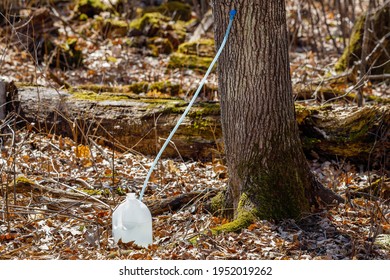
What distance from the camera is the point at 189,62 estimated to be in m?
10.9

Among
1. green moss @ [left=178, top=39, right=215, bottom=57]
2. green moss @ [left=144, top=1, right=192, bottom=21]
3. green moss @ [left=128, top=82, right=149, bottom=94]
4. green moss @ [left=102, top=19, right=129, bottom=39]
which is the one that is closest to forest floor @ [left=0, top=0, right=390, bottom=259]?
green moss @ [left=128, top=82, right=149, bottom=94]

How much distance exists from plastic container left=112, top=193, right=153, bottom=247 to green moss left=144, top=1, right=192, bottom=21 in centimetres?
992

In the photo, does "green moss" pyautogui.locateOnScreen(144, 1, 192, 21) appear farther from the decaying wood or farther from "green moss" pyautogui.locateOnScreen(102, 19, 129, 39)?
the decaying wood

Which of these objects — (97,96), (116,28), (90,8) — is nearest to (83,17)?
(90,8)

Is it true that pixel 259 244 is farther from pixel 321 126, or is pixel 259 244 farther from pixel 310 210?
pixel 321 126

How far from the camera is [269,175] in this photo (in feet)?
17.2

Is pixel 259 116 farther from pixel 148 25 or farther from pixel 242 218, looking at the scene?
pixel 148 25

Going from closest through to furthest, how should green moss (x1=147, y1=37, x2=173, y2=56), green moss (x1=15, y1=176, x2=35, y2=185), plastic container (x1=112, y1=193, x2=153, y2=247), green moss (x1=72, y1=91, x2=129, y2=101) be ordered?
plastic container (x1=112, y1=193, x2=153, y2=247) < green moss (x1=15, y1=176, x2=35, y2=185) < green moss (x1=72, y1=91, x2=129, y2=101) < green moss (x1=147, y1=37, x2=173, y2=56)

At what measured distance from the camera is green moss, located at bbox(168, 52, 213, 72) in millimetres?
10773

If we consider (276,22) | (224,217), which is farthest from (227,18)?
(224,217)

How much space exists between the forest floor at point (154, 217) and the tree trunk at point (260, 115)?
0.70 feet

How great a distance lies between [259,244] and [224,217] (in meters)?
0.75

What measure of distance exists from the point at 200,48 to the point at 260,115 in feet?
20.4

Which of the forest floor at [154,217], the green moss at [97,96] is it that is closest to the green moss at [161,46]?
the green moss at [97,96]
